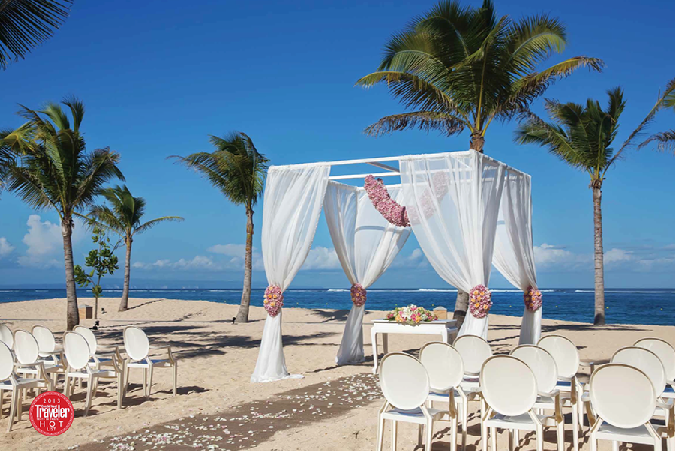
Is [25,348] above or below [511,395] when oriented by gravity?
below

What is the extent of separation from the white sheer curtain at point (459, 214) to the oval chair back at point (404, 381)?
3.35m

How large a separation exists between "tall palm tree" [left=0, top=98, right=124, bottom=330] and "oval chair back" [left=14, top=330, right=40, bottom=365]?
8.49 meters

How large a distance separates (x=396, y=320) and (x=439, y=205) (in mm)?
1907

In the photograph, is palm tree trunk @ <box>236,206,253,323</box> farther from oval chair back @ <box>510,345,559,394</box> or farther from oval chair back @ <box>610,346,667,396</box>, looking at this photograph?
oval chair back @ <box>610,346,667,396</box>

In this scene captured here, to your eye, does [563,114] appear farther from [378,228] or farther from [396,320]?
[396,320]

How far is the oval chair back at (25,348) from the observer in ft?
22.1

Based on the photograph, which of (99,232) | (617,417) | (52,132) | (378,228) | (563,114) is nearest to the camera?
(617,417)

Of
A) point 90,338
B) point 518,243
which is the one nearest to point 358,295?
point 518,243

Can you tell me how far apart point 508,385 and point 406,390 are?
2.47 feet

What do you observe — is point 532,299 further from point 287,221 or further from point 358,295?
point 287,221

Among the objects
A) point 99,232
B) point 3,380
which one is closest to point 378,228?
point 3,380

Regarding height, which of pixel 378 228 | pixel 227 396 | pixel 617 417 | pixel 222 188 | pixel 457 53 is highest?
pixel 457 53

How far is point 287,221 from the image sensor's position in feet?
29.0

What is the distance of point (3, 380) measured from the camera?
583cm
